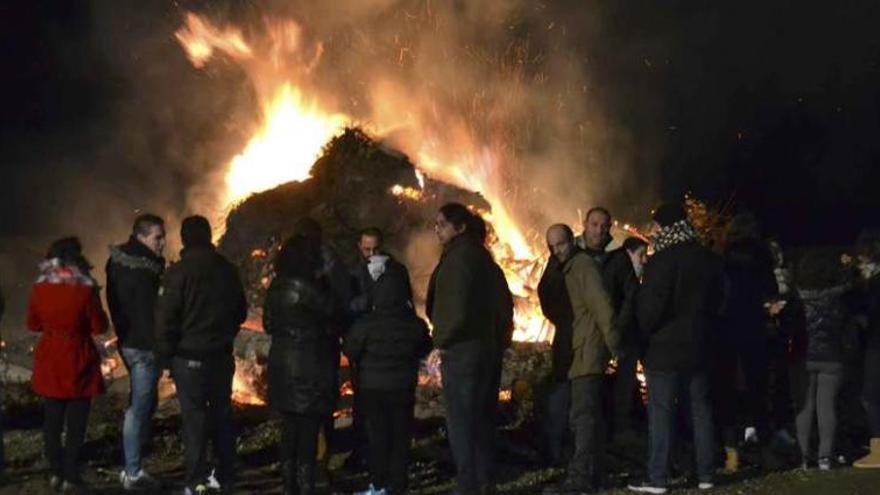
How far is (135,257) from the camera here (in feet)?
32.4

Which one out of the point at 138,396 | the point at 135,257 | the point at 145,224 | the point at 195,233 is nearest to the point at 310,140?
the point at 145,224

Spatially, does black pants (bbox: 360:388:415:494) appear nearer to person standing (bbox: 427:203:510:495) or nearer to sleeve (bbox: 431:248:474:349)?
person standing (bbox: 427:203:510:495)

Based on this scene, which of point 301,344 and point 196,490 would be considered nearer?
point 301,344

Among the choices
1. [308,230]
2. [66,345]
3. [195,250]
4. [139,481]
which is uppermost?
[308,230]

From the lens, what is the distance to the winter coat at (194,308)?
9.24m

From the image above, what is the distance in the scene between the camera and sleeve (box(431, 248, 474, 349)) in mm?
9172

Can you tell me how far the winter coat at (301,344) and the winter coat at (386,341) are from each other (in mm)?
240

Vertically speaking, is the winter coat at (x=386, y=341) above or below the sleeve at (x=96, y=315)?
below

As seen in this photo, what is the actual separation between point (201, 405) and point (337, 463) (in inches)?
72.9

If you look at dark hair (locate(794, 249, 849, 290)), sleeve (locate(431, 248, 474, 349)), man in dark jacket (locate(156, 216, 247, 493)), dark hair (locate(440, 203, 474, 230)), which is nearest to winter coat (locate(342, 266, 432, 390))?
sleeve (locate(431, 248, 474, 349))

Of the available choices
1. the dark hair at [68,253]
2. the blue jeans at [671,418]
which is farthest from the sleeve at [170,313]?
the blue jeans at [671,418]

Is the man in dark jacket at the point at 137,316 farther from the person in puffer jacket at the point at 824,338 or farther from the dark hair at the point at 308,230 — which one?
the person in puffer jacket at the point at 824,338

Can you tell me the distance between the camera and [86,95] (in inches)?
997

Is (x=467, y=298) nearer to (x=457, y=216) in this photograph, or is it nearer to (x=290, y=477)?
(x=457, y=216)
